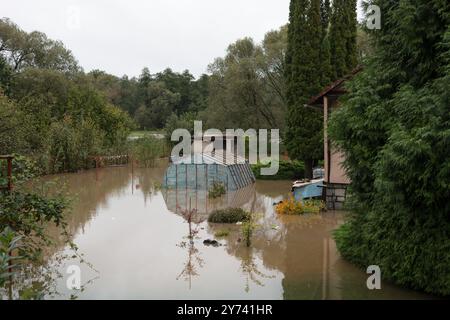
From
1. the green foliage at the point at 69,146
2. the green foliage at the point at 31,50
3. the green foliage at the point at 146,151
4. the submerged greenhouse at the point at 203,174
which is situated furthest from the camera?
the green foliage at the point at 31,50

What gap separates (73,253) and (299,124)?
49.8 ft

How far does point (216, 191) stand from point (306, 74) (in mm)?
7635

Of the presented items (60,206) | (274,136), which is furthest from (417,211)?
(274,136)

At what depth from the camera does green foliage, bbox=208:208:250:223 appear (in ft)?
48.4

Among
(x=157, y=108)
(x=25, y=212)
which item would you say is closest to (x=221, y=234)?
(x=25, y=212)

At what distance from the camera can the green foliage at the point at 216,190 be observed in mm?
20677

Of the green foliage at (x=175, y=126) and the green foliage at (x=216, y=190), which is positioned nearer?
the green foliage at (x=216, y=190)

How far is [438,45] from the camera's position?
764cm

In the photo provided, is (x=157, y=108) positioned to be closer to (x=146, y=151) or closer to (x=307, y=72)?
(x=146, y=151)

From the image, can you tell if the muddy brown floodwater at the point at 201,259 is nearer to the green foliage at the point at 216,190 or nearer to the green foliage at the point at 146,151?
the green foliage at the point at 216,190

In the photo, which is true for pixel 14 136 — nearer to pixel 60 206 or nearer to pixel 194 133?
pixel 60 206

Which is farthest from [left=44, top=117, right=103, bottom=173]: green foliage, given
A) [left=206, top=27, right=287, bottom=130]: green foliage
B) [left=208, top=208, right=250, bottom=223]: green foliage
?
[left=208, top=208, right=250, bottom=223]: green foliage

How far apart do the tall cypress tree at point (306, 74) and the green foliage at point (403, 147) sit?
547 inches

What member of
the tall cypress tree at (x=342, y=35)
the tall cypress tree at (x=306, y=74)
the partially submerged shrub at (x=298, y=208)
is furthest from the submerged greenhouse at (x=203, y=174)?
the tall cypress tree at (x=342, y=35)
